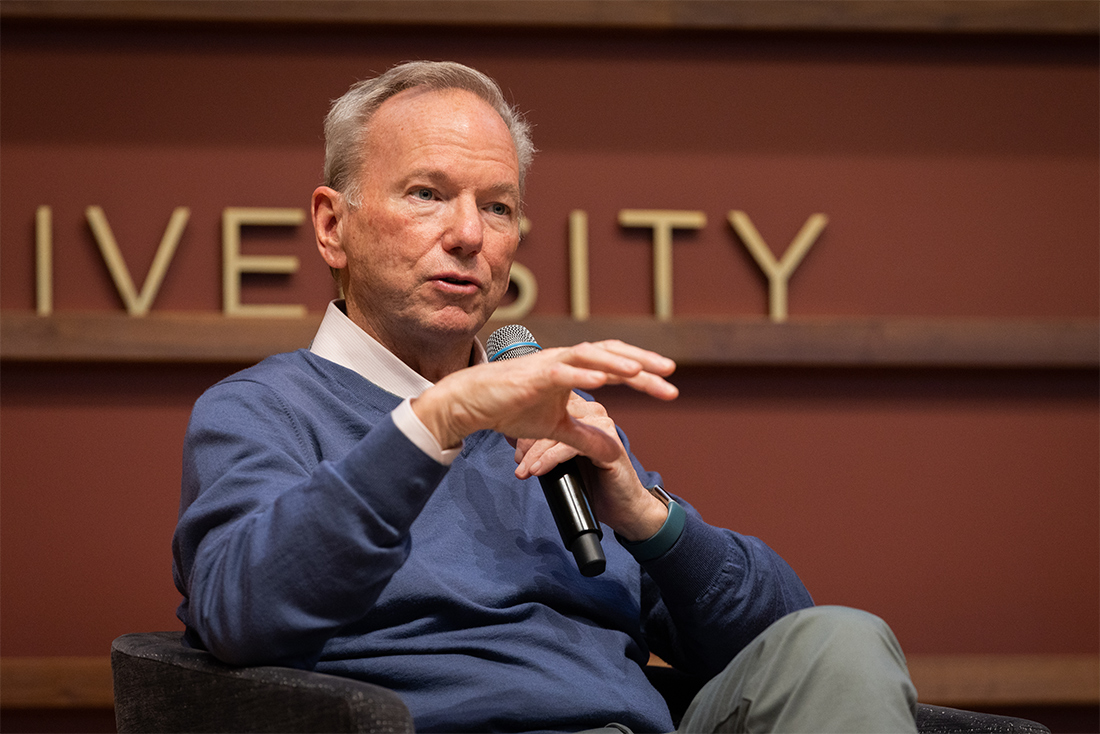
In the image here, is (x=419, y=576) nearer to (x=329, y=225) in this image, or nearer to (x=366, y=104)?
(x=329, y=225)

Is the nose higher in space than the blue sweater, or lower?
higher

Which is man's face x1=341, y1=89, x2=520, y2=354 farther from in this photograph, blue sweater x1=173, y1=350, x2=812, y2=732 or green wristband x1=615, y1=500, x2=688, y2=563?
green wristband x1=615, y1=500, x2=688, y2=563

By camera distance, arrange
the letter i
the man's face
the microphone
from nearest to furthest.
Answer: the microphone < the man's face < the letter i

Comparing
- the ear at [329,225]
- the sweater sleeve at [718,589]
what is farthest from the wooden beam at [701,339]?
the sweater sleeve at [718,589]

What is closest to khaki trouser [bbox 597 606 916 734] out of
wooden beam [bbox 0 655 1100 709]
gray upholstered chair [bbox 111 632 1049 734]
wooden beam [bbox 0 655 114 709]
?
gray upholstered chair [bbox 111 632 1049 734]

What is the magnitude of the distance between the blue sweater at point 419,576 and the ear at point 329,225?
202mm

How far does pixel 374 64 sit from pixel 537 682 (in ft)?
6.26

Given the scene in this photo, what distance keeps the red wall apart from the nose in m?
1.18

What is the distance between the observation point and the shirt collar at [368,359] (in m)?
1.55

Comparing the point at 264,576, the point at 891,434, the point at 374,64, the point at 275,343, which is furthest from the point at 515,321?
the point at 264,576

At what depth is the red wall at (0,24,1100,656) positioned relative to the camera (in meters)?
2.61

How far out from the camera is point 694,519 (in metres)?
1.47

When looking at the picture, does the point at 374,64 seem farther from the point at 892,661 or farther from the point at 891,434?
the point at 892,661

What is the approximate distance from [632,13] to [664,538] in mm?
1728
